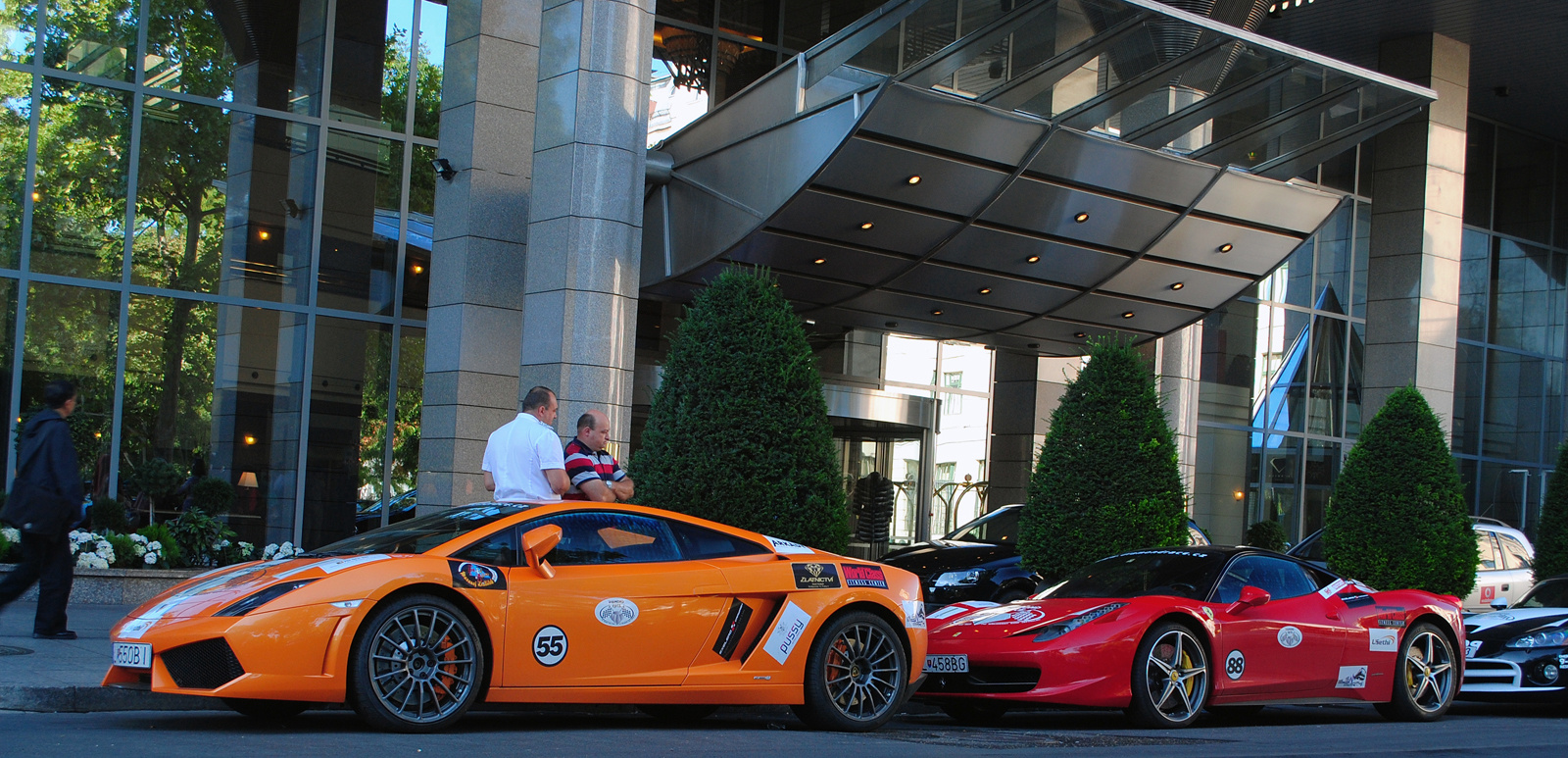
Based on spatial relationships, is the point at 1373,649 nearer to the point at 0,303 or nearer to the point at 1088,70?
the point at 1088,70

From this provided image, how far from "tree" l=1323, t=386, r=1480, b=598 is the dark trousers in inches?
523

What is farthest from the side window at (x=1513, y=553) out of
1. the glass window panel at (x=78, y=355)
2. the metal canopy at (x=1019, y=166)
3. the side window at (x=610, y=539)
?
the glass window panel at (x=78, y=355)

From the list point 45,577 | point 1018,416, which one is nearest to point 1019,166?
point 1018,416

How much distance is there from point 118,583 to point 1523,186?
2996 centimetres

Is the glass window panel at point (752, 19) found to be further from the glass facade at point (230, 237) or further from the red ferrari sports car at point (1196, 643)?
the red ferrari sports car at point (1196, 643)

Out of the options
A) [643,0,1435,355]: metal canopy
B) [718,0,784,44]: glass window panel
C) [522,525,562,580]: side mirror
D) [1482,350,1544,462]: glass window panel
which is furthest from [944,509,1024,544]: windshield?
[1482,350,1544,462]: glass window panel

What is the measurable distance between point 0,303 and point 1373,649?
14.3 meters

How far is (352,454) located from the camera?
17.0m

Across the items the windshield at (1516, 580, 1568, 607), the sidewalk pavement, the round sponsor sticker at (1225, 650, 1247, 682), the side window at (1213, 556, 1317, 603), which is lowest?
the sidewalk pavement

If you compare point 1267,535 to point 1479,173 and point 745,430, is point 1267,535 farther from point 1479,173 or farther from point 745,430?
point 745,430

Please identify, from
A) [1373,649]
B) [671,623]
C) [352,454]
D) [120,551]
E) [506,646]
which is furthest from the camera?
[352,454]

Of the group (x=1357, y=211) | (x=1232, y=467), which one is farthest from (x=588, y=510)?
(x=1357, y=211)

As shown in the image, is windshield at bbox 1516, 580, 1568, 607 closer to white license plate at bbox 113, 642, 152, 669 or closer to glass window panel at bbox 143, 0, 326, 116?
white license plate at bbox 113, 642, 152, 669

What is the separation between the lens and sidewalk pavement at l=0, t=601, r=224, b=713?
6895 mm
